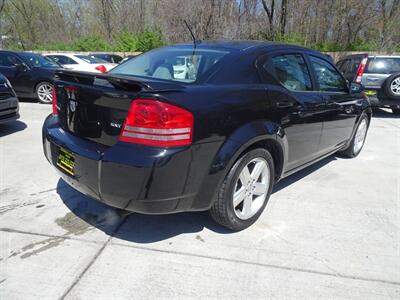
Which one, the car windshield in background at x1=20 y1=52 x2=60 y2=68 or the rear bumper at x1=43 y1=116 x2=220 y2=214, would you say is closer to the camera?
the rear bumper at x1=43 y1=116 x2=220 y2=214

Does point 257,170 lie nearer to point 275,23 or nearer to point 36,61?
point 36,61

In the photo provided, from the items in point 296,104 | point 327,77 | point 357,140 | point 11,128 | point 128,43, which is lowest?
point 11,128

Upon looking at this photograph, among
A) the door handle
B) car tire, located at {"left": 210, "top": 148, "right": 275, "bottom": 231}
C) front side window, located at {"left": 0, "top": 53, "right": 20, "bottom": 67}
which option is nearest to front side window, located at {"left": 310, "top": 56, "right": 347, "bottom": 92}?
the door handle

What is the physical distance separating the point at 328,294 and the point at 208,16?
20.0 metres

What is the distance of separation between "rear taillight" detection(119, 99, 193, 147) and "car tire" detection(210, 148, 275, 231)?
62cm

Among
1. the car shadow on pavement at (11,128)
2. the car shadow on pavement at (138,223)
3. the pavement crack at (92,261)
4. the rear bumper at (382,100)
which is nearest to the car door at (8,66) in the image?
the car shadow on pavement at (11,128)

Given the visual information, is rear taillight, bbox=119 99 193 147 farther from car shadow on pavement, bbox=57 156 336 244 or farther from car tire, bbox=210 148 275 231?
car shadow on pavement, bbox=57 156 336 244

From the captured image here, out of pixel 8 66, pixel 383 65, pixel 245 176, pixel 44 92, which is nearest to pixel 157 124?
pixel 245 176

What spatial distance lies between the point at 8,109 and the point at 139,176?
4.61 m

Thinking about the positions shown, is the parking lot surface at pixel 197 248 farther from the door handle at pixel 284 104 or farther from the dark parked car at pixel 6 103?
the dark parked car at pixel 6 103

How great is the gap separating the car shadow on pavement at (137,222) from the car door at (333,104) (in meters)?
1.79

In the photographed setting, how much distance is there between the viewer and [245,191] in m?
2.98

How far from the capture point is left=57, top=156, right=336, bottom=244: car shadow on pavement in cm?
296

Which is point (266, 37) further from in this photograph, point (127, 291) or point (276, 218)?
point (127, 291)
